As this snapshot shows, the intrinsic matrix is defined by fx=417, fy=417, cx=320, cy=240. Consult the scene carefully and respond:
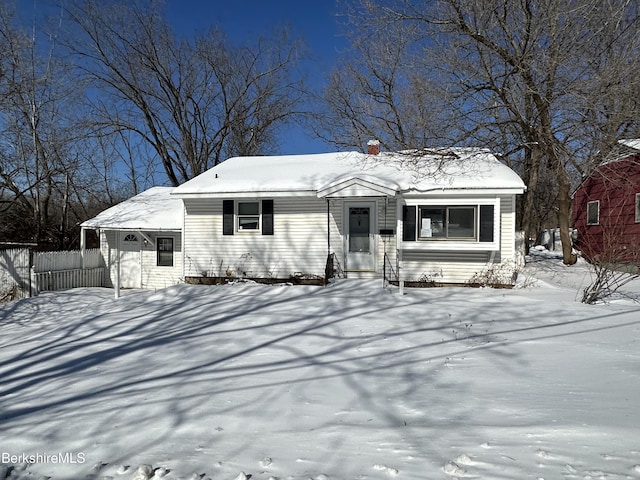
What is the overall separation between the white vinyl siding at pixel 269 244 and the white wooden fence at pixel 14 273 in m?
5.24

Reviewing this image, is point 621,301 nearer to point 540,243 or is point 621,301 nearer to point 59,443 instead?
point 59,443

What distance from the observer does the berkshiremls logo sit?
11.0ft

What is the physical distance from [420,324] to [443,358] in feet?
5.87

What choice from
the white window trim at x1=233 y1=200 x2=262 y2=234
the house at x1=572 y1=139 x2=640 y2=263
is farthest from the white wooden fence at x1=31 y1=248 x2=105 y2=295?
A: the house at x1=572 y1=139 x2=640 y2=263

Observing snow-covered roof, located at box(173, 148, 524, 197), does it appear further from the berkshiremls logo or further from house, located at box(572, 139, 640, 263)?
the berkshiremls logo

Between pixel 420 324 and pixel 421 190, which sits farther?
pixel 421 190

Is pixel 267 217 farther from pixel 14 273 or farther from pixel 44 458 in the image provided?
pixel 44 458

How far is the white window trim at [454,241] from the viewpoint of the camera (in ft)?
37.5

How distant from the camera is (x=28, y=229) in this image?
20516 mm

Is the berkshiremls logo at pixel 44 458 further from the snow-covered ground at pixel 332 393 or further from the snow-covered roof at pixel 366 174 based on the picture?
the snow-covered roof at pixel 366 174

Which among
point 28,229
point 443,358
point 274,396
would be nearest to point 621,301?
point 443,358

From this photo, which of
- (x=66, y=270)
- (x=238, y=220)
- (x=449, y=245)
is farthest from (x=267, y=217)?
(x=66, y=270)

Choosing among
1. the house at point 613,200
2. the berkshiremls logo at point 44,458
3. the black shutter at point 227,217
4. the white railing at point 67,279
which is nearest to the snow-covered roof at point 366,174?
the black shutter at point 227,217

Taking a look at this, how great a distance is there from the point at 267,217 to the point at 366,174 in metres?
3.42
